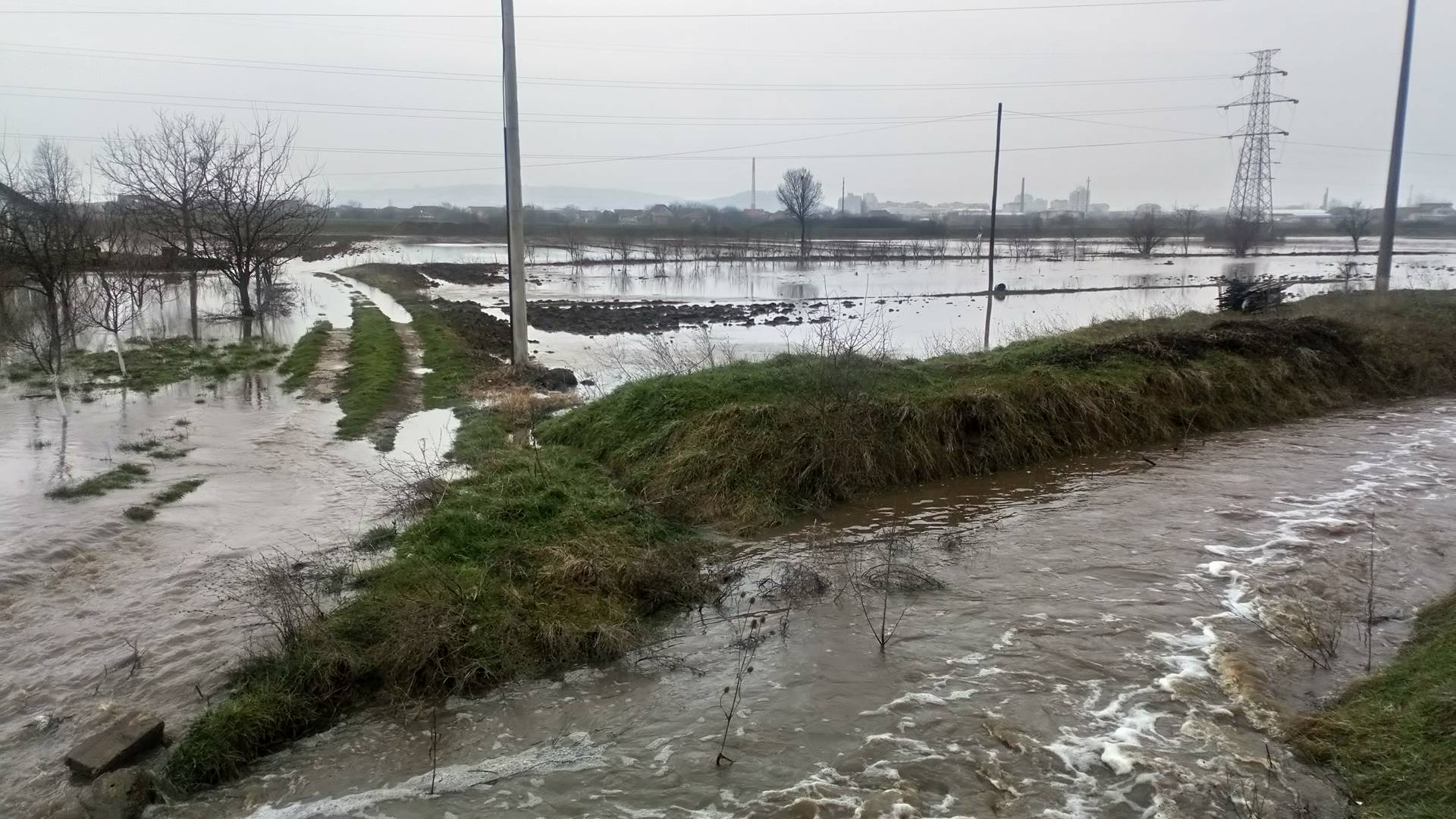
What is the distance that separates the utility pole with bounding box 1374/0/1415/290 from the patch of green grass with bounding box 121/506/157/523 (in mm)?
25990

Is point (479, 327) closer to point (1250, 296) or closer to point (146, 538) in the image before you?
point (146, 538)

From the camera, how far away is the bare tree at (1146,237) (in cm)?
6181

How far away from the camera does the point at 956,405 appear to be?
11.6 m

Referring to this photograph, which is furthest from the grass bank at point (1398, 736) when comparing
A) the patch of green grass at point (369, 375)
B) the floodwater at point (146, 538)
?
the patch of green grass at point (369, 375)

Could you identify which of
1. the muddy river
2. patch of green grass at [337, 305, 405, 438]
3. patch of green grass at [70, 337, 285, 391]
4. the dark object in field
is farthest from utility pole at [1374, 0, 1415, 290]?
patch of green grass at [70, 337, 285, 391]

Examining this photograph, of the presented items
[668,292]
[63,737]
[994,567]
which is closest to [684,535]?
[994,567]

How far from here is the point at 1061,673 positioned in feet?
20.4

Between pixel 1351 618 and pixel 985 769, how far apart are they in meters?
3.94

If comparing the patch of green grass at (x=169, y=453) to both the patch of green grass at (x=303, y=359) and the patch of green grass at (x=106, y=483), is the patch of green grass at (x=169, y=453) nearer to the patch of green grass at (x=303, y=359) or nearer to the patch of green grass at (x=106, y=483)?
the patch of green grass at (x=106, y=483)

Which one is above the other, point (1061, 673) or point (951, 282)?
point (951, 282)

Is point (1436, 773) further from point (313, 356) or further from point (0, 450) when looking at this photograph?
point (313, 356)

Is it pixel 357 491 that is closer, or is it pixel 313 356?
pixel 357 491

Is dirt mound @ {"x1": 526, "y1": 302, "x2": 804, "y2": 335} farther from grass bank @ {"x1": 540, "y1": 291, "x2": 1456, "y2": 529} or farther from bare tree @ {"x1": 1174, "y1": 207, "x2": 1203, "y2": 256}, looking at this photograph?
bare tree @ {"x1": 1174, "y1": 207, "x2": 1203, "y2": 256}

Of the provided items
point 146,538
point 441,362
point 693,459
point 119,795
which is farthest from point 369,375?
point 119,795
